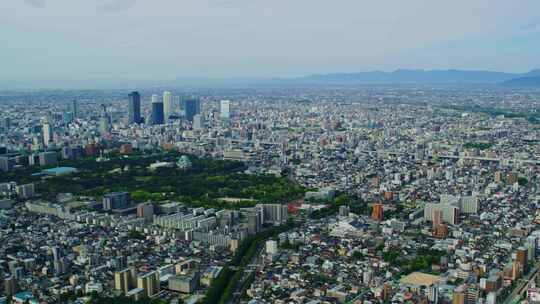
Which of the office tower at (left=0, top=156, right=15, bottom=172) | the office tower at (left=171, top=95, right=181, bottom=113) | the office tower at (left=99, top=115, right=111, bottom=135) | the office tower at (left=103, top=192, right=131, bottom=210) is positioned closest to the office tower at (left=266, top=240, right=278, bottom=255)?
the office tower at (left=103, top=192, right=131, bottom=210)

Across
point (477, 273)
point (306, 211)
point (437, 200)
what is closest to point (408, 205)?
point (437, 200)

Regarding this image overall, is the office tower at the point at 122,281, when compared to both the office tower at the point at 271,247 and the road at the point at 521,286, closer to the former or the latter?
the office tower at the point at 271,247

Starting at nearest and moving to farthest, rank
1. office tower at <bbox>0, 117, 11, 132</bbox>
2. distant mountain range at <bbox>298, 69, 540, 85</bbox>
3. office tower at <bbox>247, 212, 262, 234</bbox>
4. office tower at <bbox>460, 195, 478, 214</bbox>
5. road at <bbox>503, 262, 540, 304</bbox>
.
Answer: road at <bbox>503, 262, 540, 304</bbox>
office tower at <bbox>247, 212, 262, 234</bbox>
office tower at <bbox>460, 195, 478, 214</bbox>
office tower at <bbox>0, 117, 11, 132</bbox>
distant mountain range at <bbox>298, 69, 540, 85</bbox>

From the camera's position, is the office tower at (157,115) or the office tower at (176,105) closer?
the office tower at (157,115)

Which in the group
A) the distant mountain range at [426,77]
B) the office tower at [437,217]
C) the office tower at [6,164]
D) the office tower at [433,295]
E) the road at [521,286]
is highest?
the distant mountain range at [426,77]

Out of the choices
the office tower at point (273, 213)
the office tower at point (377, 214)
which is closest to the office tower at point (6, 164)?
the office tower at point (273, 213)

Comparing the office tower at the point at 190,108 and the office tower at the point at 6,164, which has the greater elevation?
the office tower at the point at 190,108

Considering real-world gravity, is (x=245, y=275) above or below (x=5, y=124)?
below

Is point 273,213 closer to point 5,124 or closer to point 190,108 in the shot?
point 5,124

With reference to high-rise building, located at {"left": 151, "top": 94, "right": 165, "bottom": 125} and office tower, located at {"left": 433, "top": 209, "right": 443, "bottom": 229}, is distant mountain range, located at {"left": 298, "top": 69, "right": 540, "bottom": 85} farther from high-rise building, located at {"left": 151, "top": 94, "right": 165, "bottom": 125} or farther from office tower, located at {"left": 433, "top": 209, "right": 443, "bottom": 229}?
office tower, located at {"left": 433, "top": 209, "right": 443, "bottom": 229}

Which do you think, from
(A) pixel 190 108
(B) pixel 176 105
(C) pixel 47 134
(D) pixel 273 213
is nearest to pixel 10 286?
(D) pixel 273 213

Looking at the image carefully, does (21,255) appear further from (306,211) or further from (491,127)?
(491,127)

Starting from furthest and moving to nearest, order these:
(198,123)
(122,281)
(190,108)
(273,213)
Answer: (190,108), (198,123), (273,213), (122,281)
